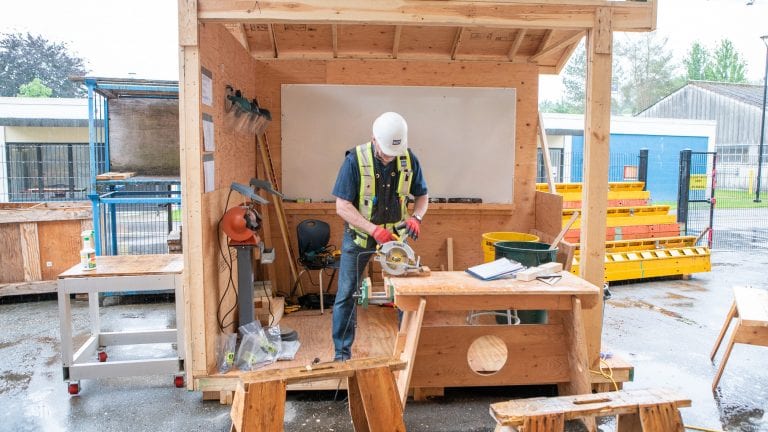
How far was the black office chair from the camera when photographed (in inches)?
200

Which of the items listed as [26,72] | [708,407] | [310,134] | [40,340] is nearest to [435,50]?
[310,134]

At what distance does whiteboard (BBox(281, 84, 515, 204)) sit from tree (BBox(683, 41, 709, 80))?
129 feet

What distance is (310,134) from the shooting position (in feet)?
18.8

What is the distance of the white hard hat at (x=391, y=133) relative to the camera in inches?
139

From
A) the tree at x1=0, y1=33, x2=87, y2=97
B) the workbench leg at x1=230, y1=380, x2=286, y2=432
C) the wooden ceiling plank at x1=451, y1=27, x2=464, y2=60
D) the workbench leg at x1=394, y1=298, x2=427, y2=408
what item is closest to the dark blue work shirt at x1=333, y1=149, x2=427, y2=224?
the workbench leg at x1=394, y1=298, x2=427, y2=408

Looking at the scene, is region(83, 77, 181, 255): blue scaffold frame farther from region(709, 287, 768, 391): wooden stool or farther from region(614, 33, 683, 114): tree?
region(614, 33, 683, 114): tree

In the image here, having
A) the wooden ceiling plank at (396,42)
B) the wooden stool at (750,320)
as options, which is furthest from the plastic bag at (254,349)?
the wooden stool at (750,320)

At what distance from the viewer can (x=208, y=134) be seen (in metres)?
3.70

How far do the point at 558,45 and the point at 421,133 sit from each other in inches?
61.0

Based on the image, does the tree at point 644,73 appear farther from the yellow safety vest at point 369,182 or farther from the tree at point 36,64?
the yellow safety vest at point 369,182

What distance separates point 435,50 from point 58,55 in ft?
94.1

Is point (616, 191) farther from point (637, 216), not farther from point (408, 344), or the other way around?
point (408, 344)

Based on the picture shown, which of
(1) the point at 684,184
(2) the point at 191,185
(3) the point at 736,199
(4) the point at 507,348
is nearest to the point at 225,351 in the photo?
(2) the point at 191,185

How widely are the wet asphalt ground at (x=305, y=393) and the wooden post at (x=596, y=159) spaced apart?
831 mm
